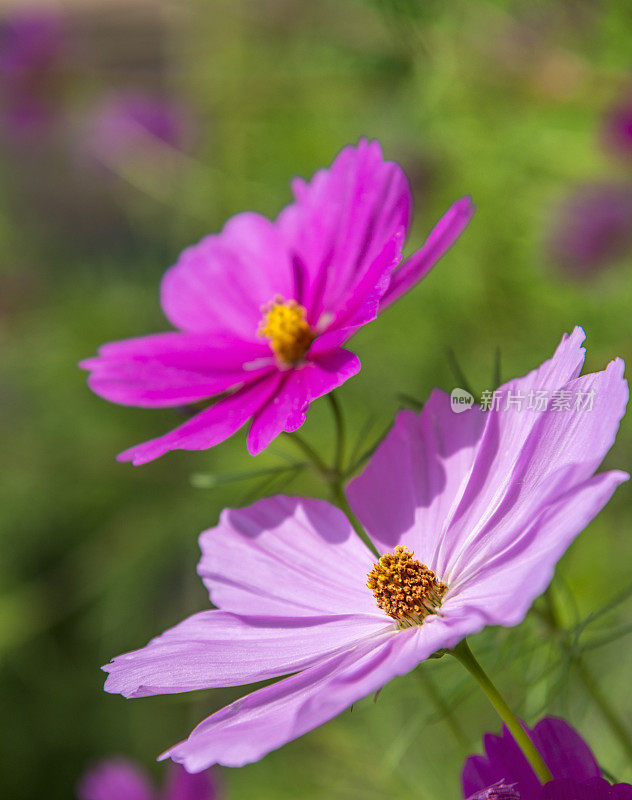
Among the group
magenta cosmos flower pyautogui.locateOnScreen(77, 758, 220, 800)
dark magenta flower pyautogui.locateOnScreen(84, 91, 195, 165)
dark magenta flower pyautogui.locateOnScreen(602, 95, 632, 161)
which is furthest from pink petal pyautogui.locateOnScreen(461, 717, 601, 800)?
dark magenta flower pyautogui.locateOnScreen(84, 91, 195, 165)

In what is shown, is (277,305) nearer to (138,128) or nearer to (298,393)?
(298,393)

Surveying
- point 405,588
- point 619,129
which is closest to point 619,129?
point 619,129

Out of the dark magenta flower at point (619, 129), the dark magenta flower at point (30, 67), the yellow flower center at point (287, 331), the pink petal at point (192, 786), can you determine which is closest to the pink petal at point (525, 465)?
the yellow flower center at point (287, 331)

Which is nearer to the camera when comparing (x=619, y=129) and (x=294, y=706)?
(x=294, y=706)

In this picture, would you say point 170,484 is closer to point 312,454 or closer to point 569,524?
point 312,454

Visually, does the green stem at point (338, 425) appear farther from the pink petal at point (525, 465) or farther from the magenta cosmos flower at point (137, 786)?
the magenta cosmos flower at point (137, 786)

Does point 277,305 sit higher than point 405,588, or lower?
higher

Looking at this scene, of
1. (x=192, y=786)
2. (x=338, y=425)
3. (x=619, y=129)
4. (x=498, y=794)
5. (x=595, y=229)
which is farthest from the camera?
(x=595, y=229)
